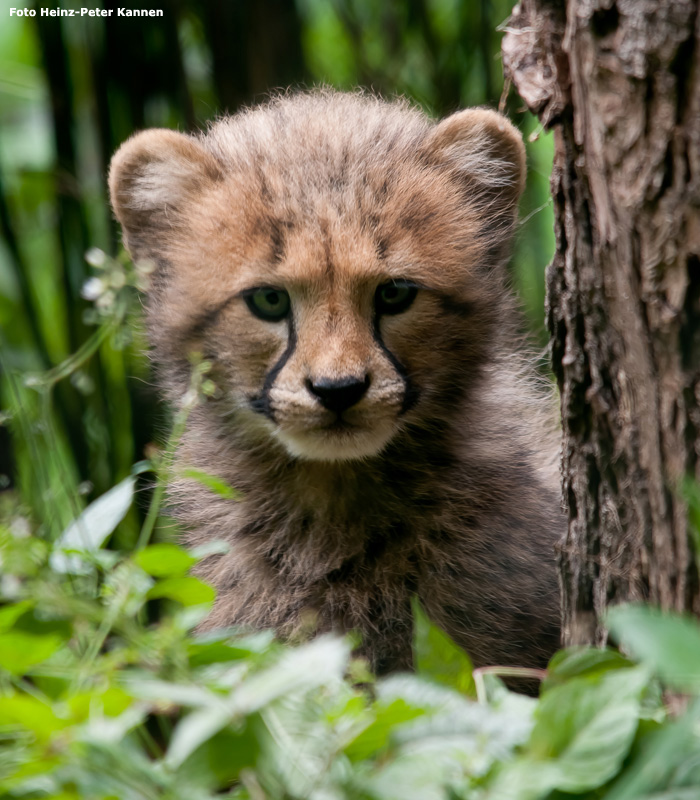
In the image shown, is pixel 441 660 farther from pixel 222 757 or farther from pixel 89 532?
pixel 89 532

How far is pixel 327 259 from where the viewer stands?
7.50 feet

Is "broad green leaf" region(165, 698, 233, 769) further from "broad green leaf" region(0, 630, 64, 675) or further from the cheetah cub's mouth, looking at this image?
the cheetah cub's mouth

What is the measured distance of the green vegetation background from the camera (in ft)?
13.5

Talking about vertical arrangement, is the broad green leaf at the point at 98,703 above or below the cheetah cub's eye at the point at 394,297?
below

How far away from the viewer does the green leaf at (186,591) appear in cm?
140

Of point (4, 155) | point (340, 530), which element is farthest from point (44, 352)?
Result: point (340, 530)

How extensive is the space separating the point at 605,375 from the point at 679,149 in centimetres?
41

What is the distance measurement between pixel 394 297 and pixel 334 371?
30cm

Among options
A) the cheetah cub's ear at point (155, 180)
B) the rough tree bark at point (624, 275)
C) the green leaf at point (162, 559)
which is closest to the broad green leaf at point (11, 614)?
the green leaf at point (162, 559)

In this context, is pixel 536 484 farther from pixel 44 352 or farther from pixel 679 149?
pixel 44 352

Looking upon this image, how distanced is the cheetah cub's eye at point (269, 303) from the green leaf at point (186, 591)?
1034mm

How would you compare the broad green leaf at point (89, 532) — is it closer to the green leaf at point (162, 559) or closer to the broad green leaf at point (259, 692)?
the green leaf at point (162, 559)

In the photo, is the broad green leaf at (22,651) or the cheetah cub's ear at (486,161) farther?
the cheetah cub's ear at (486,161)

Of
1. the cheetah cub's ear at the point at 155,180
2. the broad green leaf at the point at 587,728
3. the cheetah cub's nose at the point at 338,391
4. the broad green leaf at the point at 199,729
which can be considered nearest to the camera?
the broad green leaf at the point at 199,729
